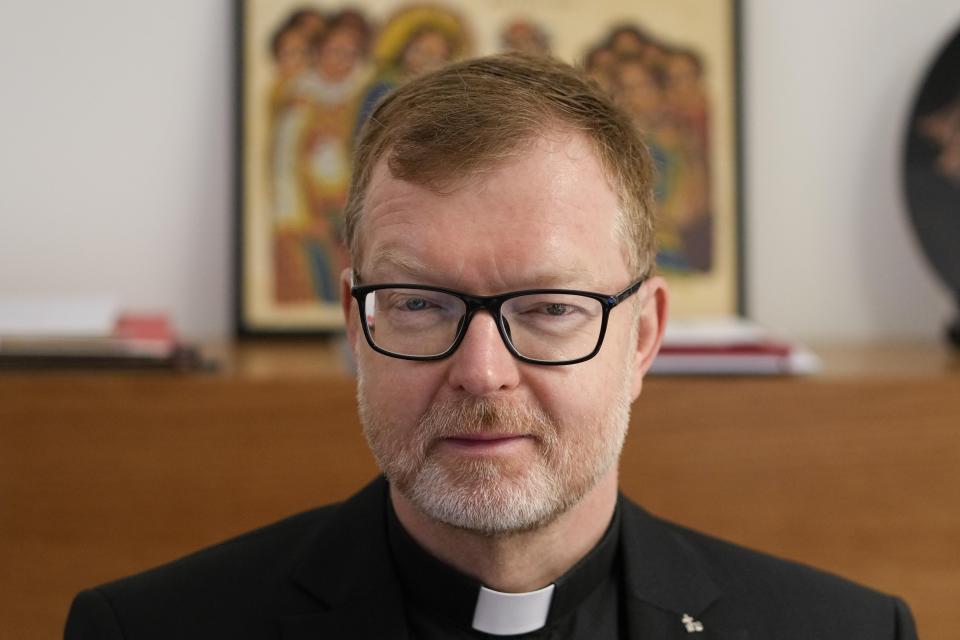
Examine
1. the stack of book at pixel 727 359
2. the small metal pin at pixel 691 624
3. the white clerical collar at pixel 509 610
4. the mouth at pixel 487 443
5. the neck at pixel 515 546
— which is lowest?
the small metal pin at pixel 691 624

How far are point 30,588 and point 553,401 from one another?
102 cm

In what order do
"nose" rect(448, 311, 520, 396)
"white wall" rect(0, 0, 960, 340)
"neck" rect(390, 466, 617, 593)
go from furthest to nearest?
"white wall" rect(0, 0, 960, 340) → "neck" rect(390, 466, 617, 593) → "nose" rect(448, 311, 520, 396)

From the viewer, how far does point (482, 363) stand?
3.60 feet

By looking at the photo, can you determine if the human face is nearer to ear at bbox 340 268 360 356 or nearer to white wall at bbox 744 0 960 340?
ear at bbox 340 268 360 356

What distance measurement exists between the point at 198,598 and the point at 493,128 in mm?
611

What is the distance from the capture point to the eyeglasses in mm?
1126

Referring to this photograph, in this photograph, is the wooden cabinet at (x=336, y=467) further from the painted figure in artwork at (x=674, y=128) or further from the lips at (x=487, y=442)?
the lips at (x=487, y=442)

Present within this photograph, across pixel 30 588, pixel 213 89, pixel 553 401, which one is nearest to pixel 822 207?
pixel 213 89

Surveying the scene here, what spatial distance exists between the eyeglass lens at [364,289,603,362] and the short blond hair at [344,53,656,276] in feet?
0.36

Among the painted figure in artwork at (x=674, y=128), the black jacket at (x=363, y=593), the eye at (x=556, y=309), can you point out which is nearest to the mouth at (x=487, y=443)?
the eye at (x=556, y=309)

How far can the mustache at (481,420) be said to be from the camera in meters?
1.11

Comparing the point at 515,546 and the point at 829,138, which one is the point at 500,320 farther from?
the point at 829,138

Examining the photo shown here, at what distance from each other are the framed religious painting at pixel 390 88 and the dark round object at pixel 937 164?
1.14ft

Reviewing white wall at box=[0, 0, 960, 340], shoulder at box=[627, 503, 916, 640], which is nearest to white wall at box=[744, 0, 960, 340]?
white wall at box=[0, 0, 960, 340]
